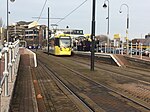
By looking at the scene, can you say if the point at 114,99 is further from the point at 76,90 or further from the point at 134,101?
the point at 76,90

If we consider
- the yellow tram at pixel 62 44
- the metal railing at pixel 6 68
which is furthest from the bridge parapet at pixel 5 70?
the yellow tram at pixel 62 44

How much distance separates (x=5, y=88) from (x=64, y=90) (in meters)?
4.25

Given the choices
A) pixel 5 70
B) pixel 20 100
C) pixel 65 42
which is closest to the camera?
pixel 5 70

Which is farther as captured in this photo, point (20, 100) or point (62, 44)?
point (62, 44)

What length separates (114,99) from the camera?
34.5ft

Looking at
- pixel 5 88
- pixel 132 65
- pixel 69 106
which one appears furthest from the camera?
pixel 132 65

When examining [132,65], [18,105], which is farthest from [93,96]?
[132,65]

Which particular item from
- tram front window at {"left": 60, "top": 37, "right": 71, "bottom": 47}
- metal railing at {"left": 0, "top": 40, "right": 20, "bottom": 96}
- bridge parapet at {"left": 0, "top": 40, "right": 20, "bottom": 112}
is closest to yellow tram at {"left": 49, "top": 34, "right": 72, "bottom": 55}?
Answer: tram front window at {"left": 60, "top": 37, "right": 71, "bottom": 47}

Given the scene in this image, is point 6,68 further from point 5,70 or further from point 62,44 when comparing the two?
point 62,44

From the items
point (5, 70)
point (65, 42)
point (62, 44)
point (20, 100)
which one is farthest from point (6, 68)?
point (65, 42)

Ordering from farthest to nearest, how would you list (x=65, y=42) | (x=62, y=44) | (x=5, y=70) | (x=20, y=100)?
(x=65, y=42), (x=62, y=44), (x=20, y=100), (x=5, y=70)

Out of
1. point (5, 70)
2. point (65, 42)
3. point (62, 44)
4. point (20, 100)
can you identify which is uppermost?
point (65, 42)

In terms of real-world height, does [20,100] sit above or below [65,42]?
below

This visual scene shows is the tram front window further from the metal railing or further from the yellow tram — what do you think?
the metal railing
